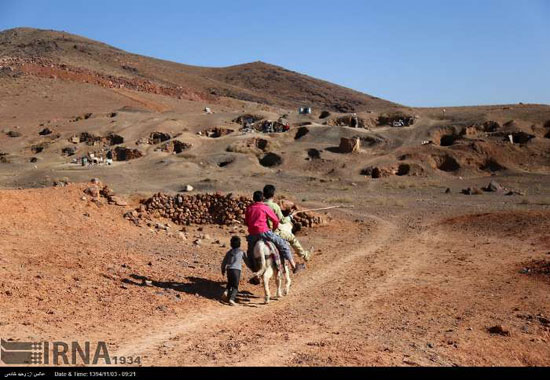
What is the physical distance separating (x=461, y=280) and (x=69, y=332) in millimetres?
6491

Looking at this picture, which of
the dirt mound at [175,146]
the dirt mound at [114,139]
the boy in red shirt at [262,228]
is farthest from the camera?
the dirt mound at [114,139]

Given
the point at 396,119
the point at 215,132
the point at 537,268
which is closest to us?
the point at 537,268

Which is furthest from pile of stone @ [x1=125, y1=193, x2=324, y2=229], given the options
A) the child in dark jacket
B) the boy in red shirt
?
the child in dark jacket

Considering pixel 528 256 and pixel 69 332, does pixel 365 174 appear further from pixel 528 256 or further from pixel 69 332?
pixel 69 332

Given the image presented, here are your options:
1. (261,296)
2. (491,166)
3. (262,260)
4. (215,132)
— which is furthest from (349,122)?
(262,260)

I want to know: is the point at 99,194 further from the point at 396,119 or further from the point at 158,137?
the point at 396,119

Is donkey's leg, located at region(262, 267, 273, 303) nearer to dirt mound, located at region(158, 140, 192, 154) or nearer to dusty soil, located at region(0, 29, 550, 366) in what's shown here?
dusty soil, located at region(0, 29, 550, 366)

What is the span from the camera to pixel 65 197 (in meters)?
11.9

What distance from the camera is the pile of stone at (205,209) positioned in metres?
14.5

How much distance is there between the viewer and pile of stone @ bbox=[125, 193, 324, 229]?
14.5 metres

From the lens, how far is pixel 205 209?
14.8 m

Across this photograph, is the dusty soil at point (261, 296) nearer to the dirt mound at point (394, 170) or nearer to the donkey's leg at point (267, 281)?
the donkey's leg at point (267, 281)

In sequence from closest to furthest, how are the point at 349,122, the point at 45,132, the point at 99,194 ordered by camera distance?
the point at 99,194 < the point at 349,122 < the point at 45,132

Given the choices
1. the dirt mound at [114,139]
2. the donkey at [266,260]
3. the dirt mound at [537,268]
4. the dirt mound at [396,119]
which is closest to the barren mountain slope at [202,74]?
the dirt mound at [396,119]
